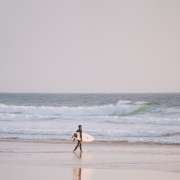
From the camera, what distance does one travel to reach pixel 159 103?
13.6 metres

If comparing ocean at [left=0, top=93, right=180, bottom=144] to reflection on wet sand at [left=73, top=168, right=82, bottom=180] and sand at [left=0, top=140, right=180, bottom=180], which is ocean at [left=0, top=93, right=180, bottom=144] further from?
reflection on wet sand at [left=73, top=168, right=82, bottom=180]

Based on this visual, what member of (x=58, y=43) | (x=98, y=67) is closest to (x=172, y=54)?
(x=98, y=67)

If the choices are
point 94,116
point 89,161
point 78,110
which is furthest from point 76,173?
point 78,110

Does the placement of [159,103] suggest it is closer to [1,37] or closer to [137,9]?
[137,9]

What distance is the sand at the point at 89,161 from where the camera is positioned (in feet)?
28.0

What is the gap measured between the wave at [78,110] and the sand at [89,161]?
66.1 inches

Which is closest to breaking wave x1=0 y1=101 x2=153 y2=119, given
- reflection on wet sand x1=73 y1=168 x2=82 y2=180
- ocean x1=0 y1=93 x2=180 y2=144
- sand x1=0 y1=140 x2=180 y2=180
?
ocean x1=0 y1=93 x2=180 y2=144

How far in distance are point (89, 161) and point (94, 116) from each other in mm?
3841

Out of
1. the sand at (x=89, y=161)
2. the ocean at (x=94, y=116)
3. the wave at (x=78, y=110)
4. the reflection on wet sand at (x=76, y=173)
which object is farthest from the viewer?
the wave at (x=78, y=110)

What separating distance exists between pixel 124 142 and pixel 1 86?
292 cm

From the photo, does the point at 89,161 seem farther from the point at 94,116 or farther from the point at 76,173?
the point at 94,116

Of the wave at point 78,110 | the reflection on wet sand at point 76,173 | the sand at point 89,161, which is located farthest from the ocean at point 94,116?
the reflection on wet sand at point 76,173

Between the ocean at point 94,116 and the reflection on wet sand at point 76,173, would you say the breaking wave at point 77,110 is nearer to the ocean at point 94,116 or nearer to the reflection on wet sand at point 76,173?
the ocean at point 94,116

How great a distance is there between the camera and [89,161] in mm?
9766
